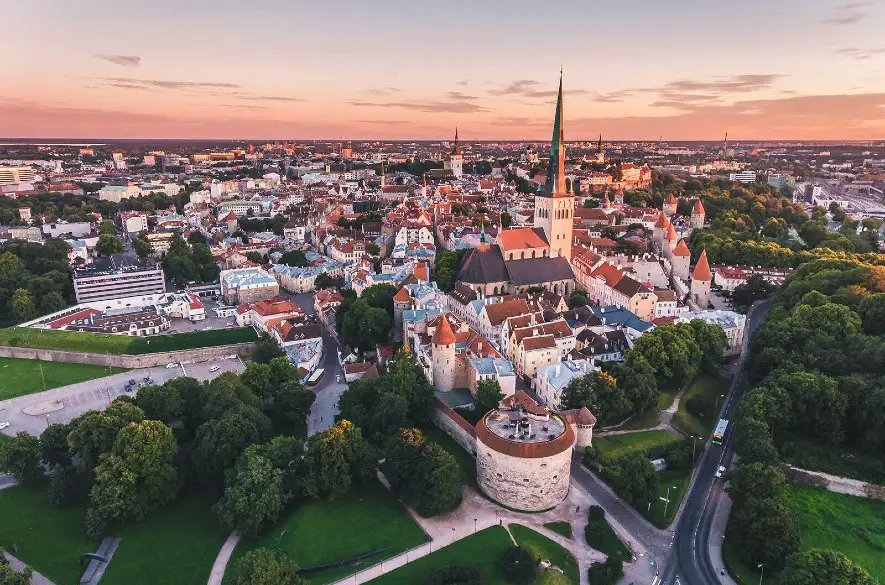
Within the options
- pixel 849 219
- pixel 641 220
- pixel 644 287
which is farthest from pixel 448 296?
pixel 849 219

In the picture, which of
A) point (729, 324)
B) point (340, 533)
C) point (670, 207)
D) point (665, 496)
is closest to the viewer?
point (340, 533)

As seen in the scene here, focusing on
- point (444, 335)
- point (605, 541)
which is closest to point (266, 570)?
point (605, 541)

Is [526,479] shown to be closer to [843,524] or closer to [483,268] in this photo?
[843,524]

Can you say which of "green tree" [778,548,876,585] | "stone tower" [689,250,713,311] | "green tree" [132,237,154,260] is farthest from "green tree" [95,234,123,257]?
"green tree" [778,548,876,585]

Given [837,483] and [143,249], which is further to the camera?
[143,249]

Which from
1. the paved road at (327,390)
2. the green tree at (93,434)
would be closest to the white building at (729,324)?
the paved road at (327,390)

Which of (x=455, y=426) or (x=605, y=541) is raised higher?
(x=455, y=426)

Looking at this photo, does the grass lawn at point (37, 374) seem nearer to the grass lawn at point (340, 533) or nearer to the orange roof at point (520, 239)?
the grass lawn at point (340, 533)

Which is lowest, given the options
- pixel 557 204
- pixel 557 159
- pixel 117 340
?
pixel 117 340
